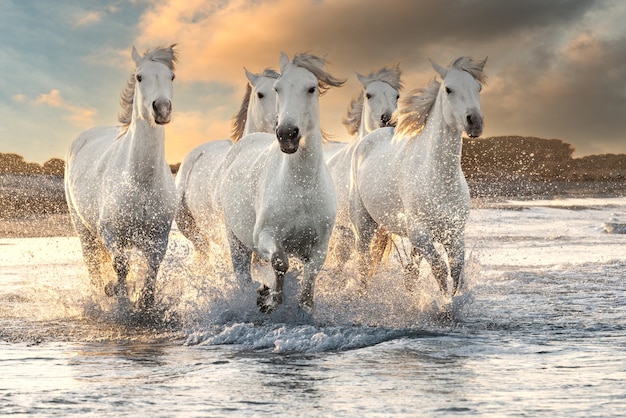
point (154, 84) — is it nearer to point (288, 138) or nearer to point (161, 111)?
point (161, 111)

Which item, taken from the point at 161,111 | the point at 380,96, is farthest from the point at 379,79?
the point at 161,111

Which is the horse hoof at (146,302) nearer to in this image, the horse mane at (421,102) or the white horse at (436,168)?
the white horse at (436,168)

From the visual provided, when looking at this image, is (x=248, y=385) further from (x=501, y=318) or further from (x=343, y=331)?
(x=501, y=318)

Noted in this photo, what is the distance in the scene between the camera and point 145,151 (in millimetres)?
7500

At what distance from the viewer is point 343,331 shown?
21.0ft

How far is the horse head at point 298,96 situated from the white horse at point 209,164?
2320 mm

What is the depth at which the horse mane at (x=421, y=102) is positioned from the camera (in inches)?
297

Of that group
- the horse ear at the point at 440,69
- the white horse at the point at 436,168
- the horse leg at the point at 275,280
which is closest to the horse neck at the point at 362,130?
the white horse at the point at 436,168

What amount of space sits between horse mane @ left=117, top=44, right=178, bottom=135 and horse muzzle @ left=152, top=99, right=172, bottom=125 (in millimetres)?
756

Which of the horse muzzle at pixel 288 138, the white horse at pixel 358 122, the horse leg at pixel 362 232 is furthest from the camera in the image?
the white horse at pixel 358 122

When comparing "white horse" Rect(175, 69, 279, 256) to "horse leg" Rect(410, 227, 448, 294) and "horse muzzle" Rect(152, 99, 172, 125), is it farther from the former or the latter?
"horse leg" Rect(410, 227, 448, 294)

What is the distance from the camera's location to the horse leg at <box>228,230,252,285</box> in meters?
7.75

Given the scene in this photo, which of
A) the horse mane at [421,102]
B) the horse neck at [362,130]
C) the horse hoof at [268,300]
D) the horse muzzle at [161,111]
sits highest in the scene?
the horse neck at [362,130]

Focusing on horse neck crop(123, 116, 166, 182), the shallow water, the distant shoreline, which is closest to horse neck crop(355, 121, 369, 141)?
the shallow water
